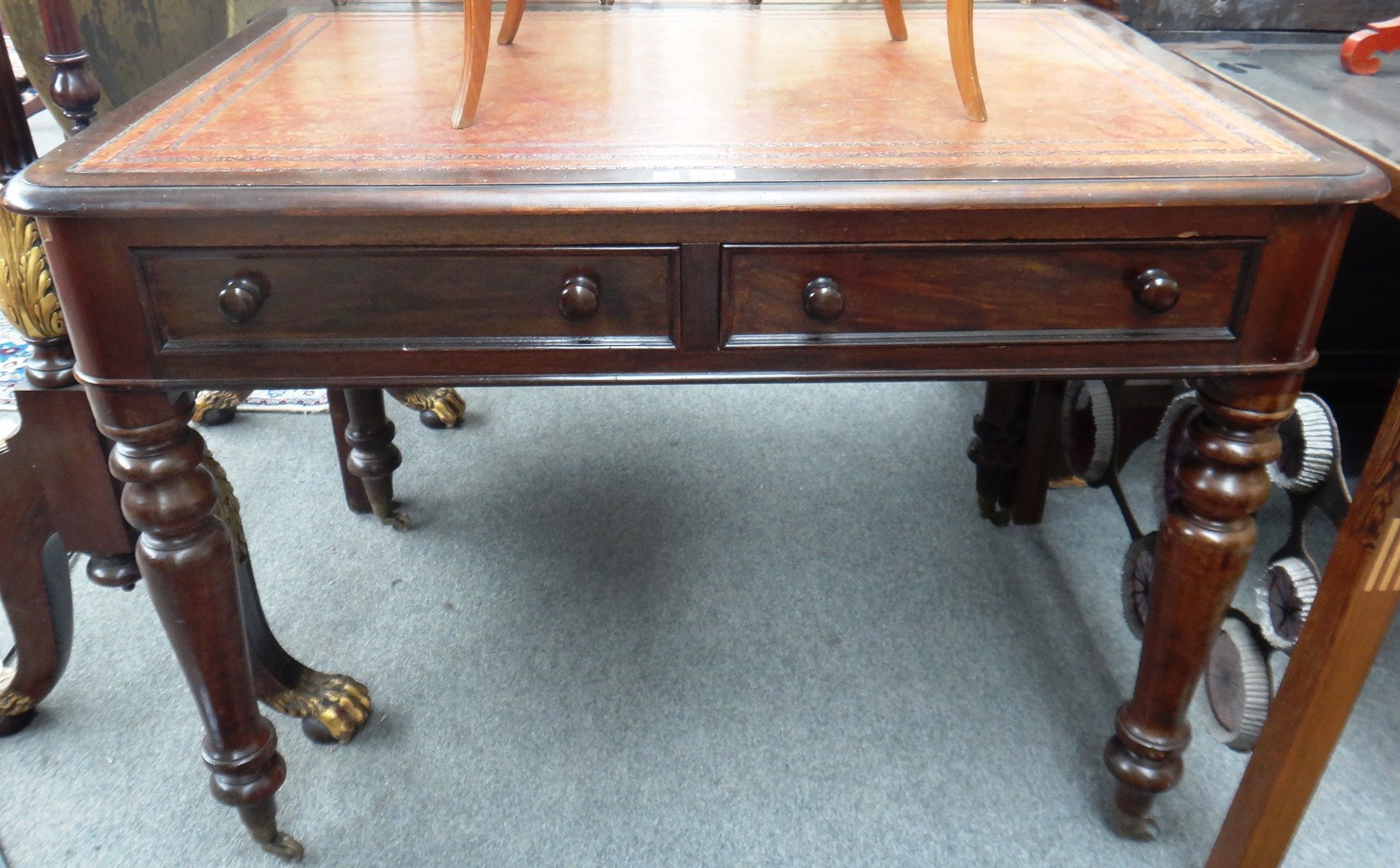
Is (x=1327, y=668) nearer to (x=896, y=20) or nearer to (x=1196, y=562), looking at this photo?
(x=1196, y=562)

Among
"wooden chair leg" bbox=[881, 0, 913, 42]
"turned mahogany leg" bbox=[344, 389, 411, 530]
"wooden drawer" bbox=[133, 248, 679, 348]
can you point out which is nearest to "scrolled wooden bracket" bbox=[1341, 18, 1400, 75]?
"wooden chair leg" bbox=[881, 0, 913, 42]

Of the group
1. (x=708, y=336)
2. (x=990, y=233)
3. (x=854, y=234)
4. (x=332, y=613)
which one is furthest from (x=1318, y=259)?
→ (x=332, y=613)

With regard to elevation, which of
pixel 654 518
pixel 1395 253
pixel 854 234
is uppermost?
pixel 854 234

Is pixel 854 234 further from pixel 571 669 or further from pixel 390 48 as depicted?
pixel 571 669

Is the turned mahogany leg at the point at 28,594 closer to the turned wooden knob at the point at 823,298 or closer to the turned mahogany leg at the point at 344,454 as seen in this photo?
the turned mahogany leg at the point at 344,454

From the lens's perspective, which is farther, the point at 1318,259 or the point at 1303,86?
the point at 1303,86

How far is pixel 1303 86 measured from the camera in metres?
1.36

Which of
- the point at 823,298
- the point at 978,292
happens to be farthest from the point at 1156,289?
the point at 823,298

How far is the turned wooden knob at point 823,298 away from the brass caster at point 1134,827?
2.53ft

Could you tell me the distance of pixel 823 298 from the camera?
94 centimetres

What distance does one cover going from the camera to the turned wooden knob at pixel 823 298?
0.94 m

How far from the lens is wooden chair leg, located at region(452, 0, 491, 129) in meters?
1.04

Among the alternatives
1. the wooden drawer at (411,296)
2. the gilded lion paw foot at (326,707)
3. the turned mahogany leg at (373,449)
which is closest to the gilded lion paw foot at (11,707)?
the gilded lion paw foot at (326,707)

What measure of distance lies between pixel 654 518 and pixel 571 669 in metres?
0.41
